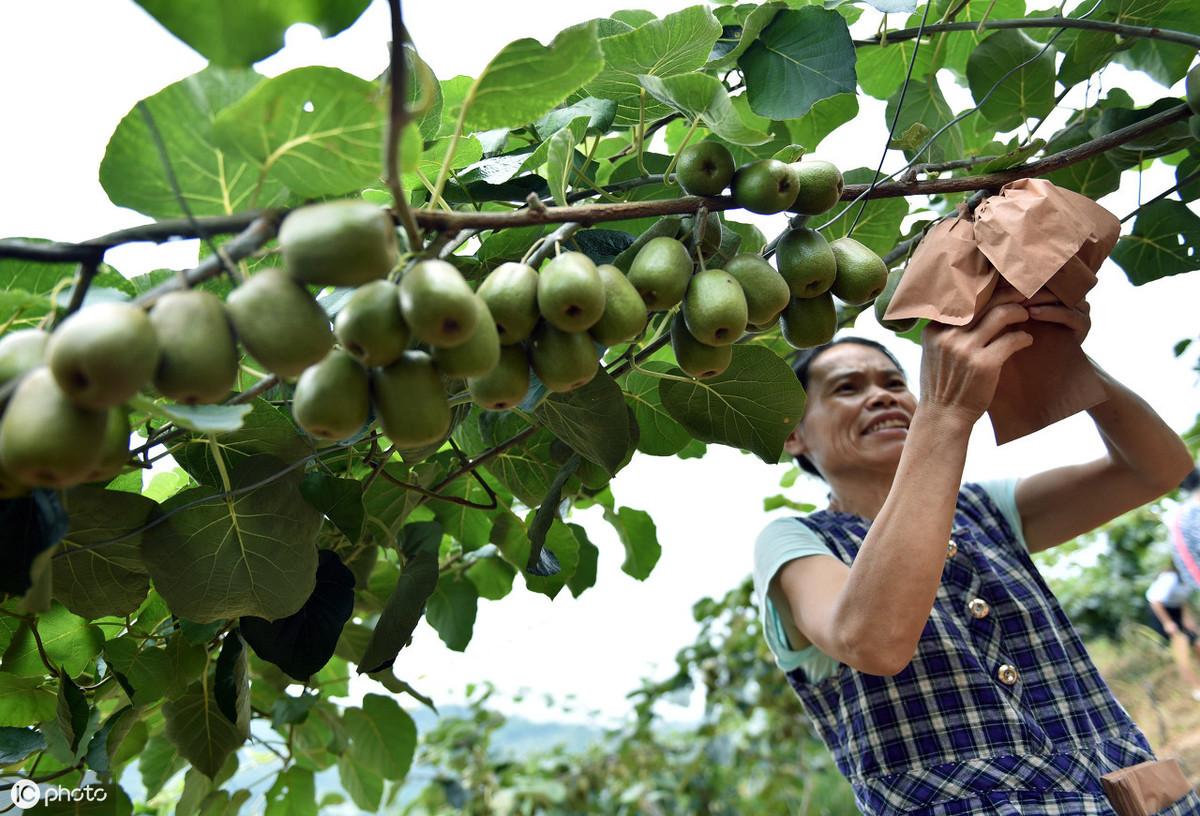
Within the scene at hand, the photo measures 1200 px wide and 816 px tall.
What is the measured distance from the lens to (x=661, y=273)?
2.24 feet

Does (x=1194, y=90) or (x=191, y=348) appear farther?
(x=1194, y=90)

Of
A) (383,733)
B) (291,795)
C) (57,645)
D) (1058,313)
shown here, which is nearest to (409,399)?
(1058,313)

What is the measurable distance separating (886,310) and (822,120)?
1.25 ft

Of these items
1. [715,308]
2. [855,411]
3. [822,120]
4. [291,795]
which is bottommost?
[291,795]

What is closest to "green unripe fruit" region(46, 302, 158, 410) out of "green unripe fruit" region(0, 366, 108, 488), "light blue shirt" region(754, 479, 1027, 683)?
"green unripe fruit" region(0, 366, 108, 488)

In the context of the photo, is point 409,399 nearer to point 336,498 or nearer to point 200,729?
point 336,498

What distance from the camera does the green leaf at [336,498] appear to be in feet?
3.03

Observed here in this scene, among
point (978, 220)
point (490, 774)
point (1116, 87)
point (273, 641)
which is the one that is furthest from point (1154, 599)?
point (273, 641)

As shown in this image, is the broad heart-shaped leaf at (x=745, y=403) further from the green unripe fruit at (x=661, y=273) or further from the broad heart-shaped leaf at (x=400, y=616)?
the broad heart-shaped leaf at (x=400, y=616)

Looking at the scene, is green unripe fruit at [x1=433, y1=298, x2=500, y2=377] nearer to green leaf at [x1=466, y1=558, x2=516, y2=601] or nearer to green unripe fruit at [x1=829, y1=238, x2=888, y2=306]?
green unripe fruit at [x1=829, y1=238, x2=888, y2=306]

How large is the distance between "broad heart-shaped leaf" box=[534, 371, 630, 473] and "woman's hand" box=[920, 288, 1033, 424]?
360mm

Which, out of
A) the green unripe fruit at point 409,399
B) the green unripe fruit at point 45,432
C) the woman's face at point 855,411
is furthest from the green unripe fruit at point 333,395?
the woman's face at point 855,411

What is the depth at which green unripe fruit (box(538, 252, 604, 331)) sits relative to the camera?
1.92 feet

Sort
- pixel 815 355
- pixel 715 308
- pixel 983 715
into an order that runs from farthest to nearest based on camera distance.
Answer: pixel 815 355 < pixel 983 715 < pixel 715 308
